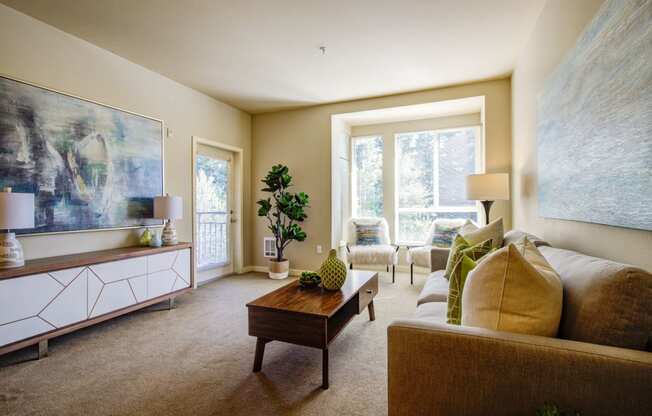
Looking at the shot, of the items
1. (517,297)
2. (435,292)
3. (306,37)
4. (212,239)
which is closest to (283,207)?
(212,239)

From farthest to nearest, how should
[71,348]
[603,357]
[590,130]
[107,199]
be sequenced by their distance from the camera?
[107,199] → [71,348] → [590,130] → [603,357]

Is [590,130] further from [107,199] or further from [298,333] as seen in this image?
[107,199]

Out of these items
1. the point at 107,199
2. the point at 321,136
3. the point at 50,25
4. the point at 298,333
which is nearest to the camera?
the point at 298,333

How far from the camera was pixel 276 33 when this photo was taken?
268 cm

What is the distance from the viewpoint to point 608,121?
48.4 inches

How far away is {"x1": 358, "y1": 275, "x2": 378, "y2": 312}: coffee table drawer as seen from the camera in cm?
239

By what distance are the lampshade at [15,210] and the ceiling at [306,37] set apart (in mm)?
1497

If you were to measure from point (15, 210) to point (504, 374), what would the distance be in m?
2.93

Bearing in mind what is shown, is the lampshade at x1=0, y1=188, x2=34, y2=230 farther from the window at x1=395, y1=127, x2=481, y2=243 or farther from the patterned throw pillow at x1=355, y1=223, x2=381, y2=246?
the window at x1=395, y1=127, x2=481, y2=243

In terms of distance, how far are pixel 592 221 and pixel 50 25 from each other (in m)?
4.13

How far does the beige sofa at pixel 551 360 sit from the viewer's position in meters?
0.83

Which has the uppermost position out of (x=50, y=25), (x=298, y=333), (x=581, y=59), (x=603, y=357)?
(x=50, y=25)

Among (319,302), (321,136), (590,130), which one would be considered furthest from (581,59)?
(321,136)

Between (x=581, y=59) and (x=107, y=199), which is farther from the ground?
(x=581, y=59)
